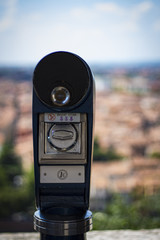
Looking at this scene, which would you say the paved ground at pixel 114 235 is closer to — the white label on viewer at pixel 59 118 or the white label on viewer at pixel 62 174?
the white label on viewer at pixel 62 174

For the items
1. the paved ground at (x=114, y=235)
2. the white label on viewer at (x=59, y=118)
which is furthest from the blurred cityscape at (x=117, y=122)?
the white label on viewer at (x=59, y=118)

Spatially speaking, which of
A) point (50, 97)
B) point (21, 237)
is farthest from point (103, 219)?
point (50, 97)

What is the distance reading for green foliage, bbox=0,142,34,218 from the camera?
4.77 metres

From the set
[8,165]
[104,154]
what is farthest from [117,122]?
[8,165]

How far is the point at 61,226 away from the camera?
170 centimetres

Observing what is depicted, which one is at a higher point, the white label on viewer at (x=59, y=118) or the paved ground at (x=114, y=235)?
the white label on viewer at (x=59, y=118)

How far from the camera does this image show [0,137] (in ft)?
16.4

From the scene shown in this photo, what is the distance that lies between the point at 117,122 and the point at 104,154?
19.8 inches

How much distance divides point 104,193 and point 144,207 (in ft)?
1.94

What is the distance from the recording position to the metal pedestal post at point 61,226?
171cm

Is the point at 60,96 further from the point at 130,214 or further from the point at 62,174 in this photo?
the point at 130,214

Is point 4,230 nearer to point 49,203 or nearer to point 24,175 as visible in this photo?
point 24,175

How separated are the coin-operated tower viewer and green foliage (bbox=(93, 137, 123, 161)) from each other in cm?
318

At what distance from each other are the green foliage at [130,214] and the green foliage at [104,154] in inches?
24.5
